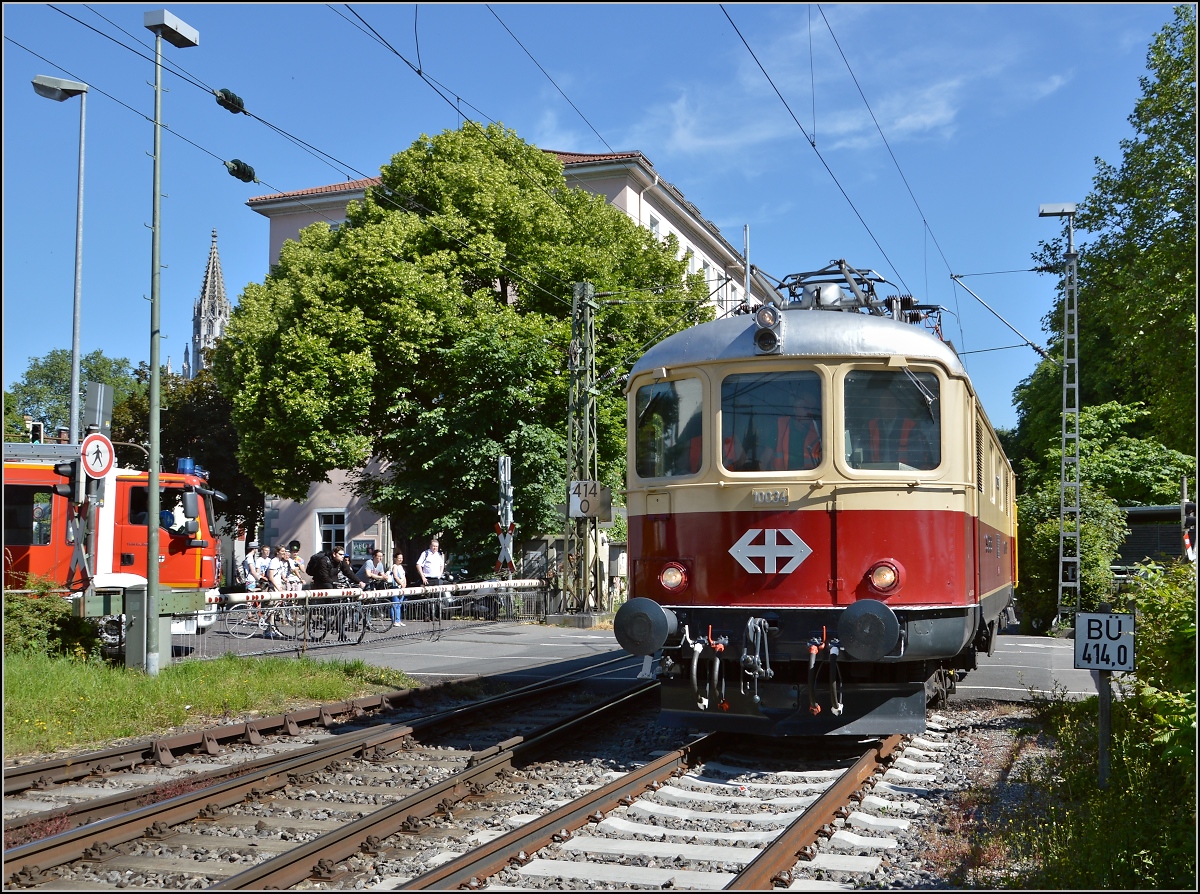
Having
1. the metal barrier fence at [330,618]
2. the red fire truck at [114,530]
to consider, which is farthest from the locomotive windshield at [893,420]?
the metal barrier fence at [330,618]

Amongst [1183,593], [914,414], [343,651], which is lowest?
[343,651]

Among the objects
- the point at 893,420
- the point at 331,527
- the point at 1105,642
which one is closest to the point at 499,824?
the point at 1105,642

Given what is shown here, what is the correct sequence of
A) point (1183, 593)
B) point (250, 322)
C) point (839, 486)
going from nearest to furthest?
1. point (1183, 593)
2. point (839, 486)
3. point (250, 322)

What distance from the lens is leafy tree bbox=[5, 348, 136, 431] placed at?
7219 cm

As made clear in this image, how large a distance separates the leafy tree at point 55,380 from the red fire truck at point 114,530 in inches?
2245

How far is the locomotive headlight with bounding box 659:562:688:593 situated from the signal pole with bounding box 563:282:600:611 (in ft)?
49.5

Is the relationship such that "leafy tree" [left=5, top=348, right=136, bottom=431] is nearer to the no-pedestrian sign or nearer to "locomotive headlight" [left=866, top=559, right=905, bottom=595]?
the no-pedestrian sign

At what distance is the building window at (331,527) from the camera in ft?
140

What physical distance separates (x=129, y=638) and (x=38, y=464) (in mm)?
5833

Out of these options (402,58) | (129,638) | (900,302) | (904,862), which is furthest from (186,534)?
(904,862)

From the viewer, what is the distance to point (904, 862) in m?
6.26

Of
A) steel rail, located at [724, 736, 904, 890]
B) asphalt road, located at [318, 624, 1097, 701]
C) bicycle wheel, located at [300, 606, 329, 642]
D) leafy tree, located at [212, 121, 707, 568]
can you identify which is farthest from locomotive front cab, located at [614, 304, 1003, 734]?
leafy tree, located at [212, 121, 707, 568]

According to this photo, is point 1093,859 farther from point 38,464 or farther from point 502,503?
point 502,503

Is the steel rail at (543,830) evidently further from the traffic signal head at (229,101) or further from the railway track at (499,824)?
the traffic signal head at (229,101)
